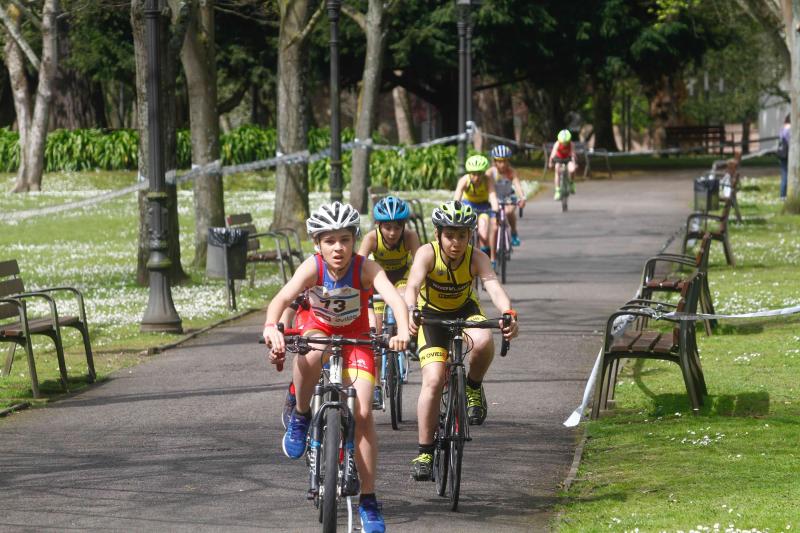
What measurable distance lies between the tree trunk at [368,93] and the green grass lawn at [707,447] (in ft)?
58.3

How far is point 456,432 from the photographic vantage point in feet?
Answer: 25.2

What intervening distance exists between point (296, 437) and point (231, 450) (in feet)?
4.88

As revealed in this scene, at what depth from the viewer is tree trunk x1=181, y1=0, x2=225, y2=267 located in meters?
21.8

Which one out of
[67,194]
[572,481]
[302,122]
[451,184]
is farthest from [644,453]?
[67,194]

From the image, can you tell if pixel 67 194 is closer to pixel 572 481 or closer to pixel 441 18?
pixel 441 18

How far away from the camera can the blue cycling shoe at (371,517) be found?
6.72 m

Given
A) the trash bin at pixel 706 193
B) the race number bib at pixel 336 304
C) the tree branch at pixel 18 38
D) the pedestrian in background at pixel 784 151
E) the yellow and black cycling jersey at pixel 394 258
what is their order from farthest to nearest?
1. the tree branch at pixel 18 38
2. the pedestrian in background at pixel 784 151
3. the trash bin at pixel 706 193
4. the yellow and black cycling jersey at pixel 394 258
5. the race number bib at pixel 336 304

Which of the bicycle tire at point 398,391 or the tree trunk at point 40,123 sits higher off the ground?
the tree trunk at point 40,123

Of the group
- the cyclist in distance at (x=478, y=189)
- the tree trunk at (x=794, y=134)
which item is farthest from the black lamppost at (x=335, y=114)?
the tree trunk at (x=794, y=134)

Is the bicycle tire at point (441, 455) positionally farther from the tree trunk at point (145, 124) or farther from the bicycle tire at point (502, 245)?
the bicycle tire at point (502, 245)

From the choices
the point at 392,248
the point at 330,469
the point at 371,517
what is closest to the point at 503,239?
the point at 392,248

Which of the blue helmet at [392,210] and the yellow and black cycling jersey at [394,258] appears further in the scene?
the yellow and black cycling jersey at [394,258]

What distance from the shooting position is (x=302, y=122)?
2738 cm

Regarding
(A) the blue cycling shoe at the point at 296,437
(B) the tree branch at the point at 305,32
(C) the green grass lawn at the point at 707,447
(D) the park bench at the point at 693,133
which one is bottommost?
(C) the green grass lawn at the point at 707,447
